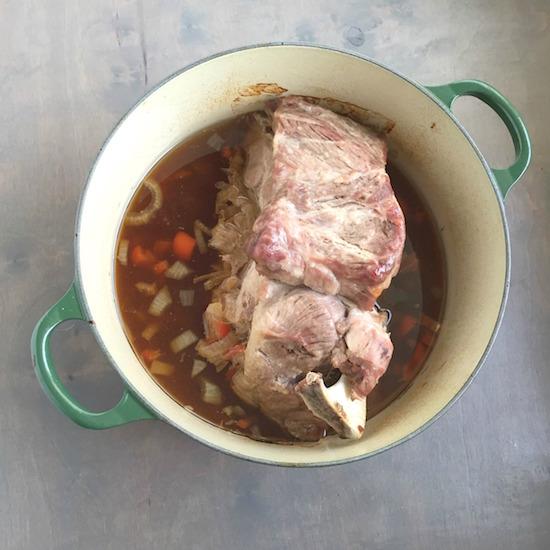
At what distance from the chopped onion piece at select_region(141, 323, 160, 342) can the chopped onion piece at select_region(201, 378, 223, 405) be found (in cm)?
16

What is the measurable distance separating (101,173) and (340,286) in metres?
0.55

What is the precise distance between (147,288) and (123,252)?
10cm

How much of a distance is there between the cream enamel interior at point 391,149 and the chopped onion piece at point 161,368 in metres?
0.06

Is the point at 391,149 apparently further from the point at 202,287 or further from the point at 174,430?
the point at 174,430

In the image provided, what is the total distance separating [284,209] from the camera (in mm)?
→ 1339

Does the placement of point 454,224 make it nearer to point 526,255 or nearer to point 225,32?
point 526,255

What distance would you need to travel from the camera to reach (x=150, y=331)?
1.59 meters

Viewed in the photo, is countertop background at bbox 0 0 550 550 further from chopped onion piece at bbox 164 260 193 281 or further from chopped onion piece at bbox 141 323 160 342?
chopped onion piece at bbox 164 260 193 281

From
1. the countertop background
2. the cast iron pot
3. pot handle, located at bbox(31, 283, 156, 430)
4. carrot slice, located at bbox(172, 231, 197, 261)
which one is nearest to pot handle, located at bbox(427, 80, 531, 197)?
the cast iron pot

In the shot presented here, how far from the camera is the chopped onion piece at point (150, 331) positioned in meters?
1.58

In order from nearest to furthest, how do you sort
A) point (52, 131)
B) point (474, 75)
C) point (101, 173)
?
point (101, 173) → point (52, 131) → point (474, 75)

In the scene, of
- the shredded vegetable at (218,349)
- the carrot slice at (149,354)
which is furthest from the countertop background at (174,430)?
the shredded vegetable at (218,349)

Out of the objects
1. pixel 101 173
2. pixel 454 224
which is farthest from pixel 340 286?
pixel 101 173

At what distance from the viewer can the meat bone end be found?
1259 millimetres
